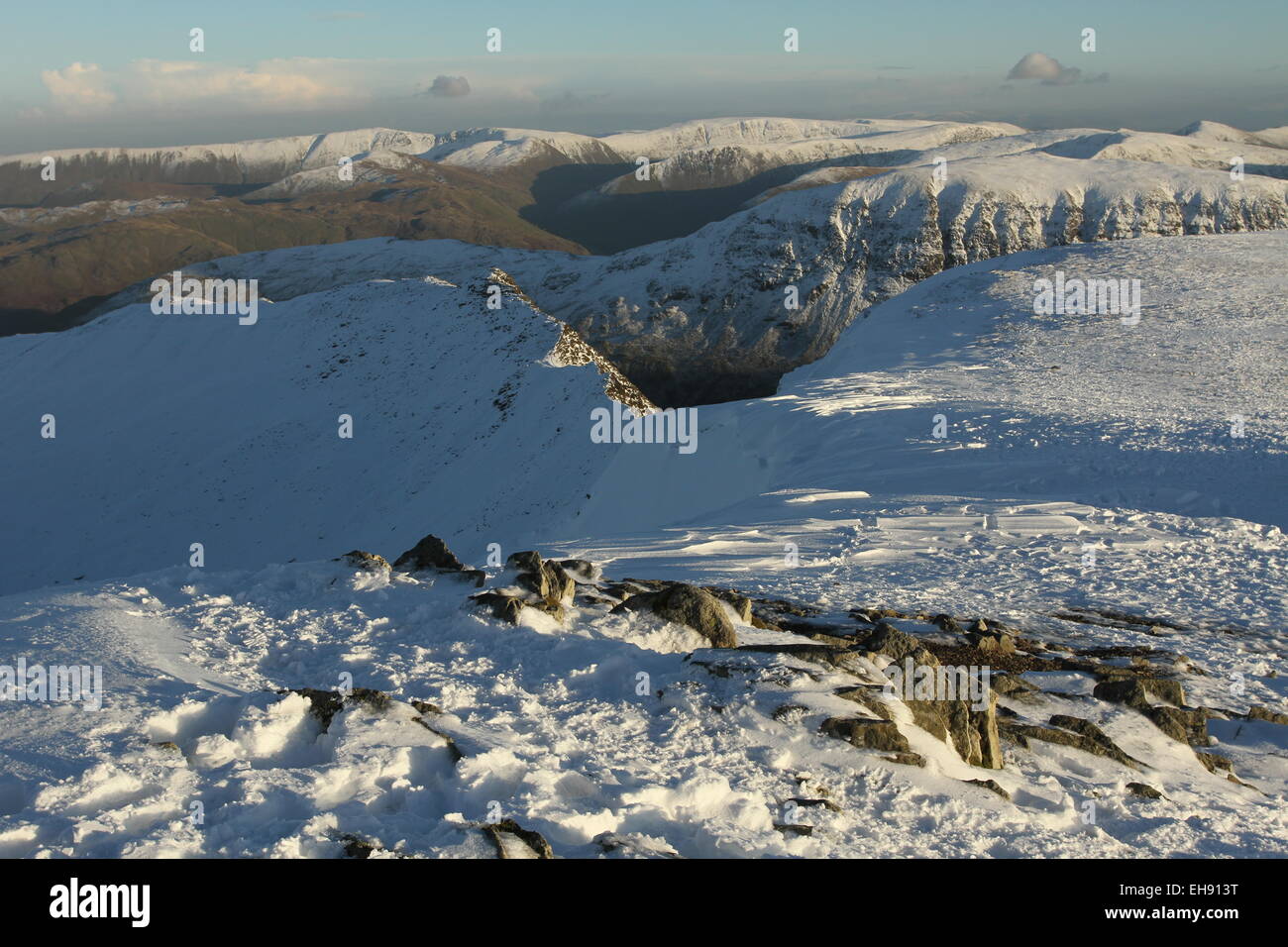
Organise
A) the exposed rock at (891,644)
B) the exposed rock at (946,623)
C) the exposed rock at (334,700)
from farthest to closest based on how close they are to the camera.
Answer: the exposed rock at (946,623) < the exposed rock at (891,644) < the exposed rock at (334,700)

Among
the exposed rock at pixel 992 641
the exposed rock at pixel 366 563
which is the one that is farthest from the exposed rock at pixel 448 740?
the exposed rock at pixel 992 641

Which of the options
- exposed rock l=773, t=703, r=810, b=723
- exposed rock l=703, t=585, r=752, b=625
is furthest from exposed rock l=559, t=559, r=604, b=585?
exposed rock l=773, t=703, r=810, b=723

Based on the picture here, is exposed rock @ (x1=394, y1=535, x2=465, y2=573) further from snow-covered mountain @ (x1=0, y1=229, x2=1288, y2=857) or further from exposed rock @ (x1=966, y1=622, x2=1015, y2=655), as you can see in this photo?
exposed rock @ (x1=966, y1=622, x2=1015, y2=655)

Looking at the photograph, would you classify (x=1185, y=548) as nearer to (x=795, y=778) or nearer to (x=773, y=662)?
(x=773, y=662)

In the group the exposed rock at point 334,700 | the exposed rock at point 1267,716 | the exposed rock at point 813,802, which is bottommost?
the exposed rock at point 1267,716

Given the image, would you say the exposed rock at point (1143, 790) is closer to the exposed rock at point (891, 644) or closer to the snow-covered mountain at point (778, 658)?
the snow-covered mountain at point (778, 658)
